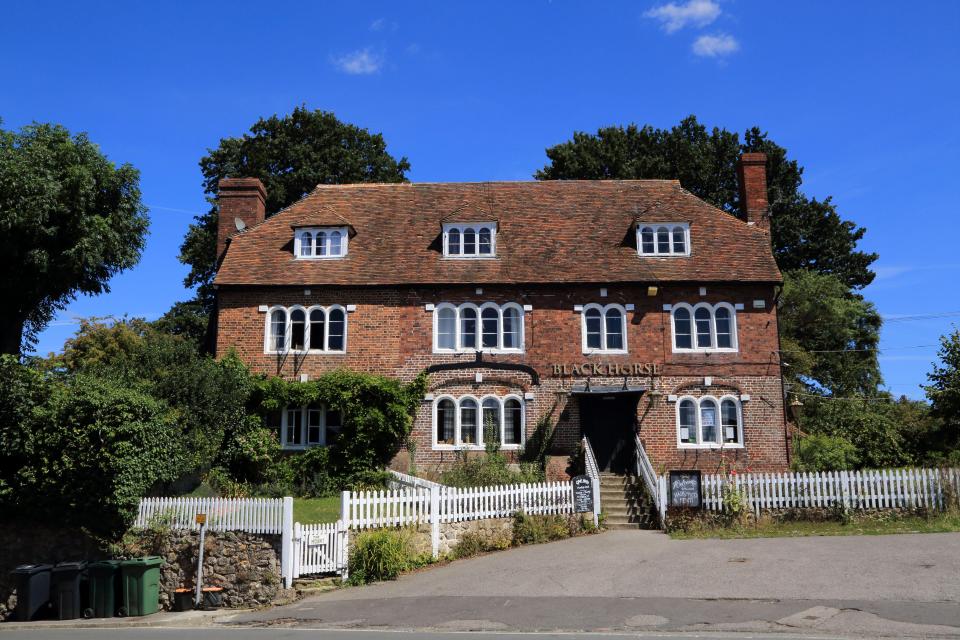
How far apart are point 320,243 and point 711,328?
12.9m

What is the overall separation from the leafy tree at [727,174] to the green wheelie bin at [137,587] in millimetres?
31414

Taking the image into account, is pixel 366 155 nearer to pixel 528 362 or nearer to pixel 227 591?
pixel 528 362

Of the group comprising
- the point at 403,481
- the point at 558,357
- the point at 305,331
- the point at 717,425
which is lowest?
the point at 403,481

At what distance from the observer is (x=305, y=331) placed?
81.1ft

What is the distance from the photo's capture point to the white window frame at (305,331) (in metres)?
24.6

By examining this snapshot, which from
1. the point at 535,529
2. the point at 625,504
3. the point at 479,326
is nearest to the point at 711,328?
the point at 625,504

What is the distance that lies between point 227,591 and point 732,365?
16024 mm

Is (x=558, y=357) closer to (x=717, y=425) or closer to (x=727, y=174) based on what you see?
(x=717, y=425)

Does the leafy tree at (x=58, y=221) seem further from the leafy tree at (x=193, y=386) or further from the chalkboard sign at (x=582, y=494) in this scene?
the chalkboard sign at (x=582, y=494)

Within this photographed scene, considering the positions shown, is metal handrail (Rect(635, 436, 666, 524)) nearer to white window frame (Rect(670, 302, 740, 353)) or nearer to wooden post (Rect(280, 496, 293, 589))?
white window frame (Rect(670, 302, 740, 353))

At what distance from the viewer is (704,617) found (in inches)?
452

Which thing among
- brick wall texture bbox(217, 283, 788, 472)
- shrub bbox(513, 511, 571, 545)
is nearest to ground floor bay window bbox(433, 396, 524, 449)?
brick wall texture bbox(217, 283, 788, 472)

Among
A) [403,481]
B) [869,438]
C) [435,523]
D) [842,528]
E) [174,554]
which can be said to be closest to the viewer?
[174,554]

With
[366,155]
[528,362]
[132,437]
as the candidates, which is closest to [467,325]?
[528,362]
